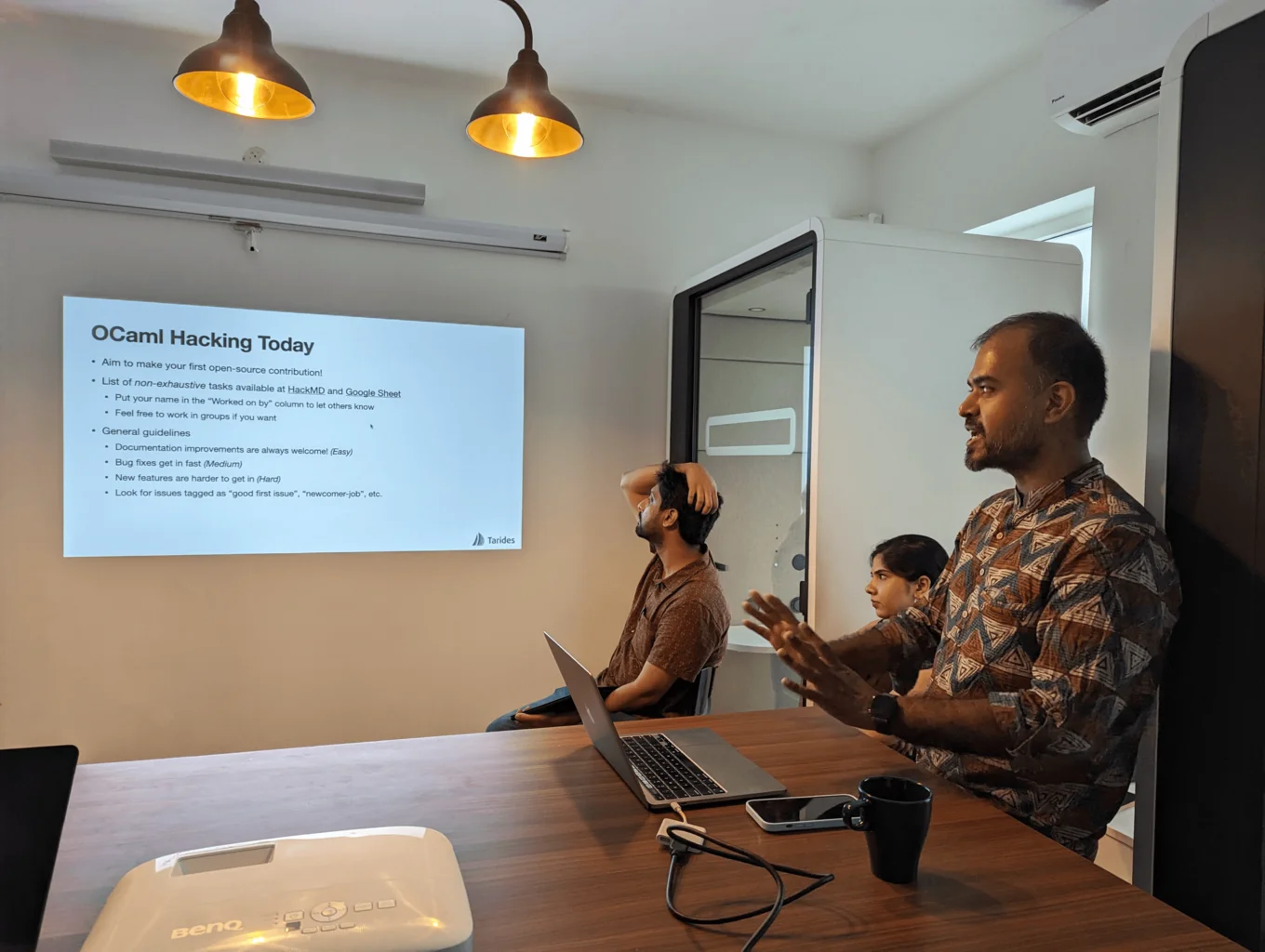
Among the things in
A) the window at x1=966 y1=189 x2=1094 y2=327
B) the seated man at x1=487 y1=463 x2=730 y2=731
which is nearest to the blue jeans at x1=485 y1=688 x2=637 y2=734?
the seated man at x1=487 y1=463 x2=730 y2=731

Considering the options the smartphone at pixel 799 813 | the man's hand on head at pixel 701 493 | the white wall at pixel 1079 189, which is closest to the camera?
the smartphone at pixel 799 813

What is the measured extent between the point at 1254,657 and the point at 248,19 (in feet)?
7.24

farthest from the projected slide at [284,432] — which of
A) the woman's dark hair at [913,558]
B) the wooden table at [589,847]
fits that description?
the wooden table at [589,847]

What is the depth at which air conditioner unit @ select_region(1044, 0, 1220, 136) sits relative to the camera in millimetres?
2170

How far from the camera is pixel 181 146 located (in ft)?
9.96

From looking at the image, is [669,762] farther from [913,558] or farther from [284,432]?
[284,432]

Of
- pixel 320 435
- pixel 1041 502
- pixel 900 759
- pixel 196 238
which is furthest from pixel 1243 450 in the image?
pixel 196 238

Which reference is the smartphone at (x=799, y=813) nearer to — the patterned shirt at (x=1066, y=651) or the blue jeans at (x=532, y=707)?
the patterned shirt at (x=1066, y=651)

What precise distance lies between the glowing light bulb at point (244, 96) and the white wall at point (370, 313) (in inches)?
43.9

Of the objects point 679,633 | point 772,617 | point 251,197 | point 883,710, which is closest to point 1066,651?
point 883,710

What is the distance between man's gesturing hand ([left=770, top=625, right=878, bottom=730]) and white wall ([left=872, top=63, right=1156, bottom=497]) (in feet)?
5.87

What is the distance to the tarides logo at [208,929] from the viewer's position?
2.26 feet

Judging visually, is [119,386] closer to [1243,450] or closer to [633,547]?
[633,547]

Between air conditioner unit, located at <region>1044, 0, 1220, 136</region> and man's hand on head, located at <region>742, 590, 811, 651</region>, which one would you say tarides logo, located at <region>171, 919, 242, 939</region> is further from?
air conditioner unit, located at <region>1044, 0, 1220, 136</region>
